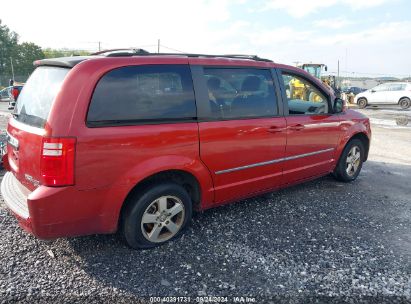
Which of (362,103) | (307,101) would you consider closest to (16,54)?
(362,103)

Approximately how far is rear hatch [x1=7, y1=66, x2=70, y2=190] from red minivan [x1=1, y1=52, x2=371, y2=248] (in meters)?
0.02

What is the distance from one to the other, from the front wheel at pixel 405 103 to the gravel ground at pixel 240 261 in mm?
19031

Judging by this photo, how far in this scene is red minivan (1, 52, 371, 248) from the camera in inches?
104

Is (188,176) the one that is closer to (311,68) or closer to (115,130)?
(115,130)

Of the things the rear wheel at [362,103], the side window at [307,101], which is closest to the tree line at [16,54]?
the rear wheel at [362,103]

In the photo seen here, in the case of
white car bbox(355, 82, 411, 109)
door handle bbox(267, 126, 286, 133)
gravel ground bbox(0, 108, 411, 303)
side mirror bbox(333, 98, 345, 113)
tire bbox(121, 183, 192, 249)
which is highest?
white car bbox(355, 82, 411, 109)

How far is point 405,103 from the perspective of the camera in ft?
66.3

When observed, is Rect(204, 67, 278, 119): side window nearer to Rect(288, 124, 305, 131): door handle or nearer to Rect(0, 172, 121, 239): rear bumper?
Rect(288, 124, 305, 131): door handle

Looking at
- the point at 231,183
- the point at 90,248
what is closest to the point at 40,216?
the point at 90,248

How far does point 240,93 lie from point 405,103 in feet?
67.1

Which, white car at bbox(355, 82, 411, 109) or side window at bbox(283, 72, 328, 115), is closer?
side window at bbox(283, 72, 328, 115)

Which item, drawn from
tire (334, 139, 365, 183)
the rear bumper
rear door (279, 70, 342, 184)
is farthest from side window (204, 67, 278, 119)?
tire (334, 139, 365, 183)

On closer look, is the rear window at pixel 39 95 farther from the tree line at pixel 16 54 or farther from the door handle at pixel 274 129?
the tree line at pixel 16 54

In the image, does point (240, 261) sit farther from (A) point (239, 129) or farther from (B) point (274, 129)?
(B) point (274, 129)
